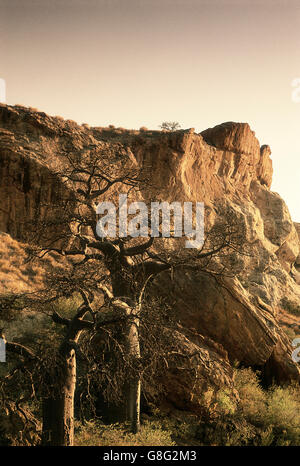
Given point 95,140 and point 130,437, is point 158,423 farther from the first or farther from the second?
point 95,140

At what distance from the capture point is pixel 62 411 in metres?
8.26

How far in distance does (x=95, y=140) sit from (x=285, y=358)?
21.2 m

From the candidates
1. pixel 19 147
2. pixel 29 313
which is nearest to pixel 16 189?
pixel 19 147

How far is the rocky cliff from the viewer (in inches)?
572

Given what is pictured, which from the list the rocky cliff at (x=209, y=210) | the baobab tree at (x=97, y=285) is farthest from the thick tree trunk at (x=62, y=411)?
→ the rocky cliff at (x=209, y=210)

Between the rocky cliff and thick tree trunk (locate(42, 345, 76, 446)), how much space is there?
11.7ft

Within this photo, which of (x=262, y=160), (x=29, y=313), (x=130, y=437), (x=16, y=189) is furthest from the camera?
(x=262, y=160)

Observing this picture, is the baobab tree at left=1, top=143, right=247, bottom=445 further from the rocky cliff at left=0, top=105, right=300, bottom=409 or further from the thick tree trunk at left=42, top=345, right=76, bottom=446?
the rocky cliff at left=0, top=105, right=300, bottom=409

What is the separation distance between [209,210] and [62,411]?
27644mm

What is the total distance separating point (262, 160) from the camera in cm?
→ 4697

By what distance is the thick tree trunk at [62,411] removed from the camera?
8164 millimetres

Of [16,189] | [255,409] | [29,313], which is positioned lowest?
[255,409]

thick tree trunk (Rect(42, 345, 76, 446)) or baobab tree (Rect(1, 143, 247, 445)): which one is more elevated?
baobab tree (Rect(1, 143, 247, 445))

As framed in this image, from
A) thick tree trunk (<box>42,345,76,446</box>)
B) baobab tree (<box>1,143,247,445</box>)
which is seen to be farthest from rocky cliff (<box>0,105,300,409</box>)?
thick tree trunk (<box>42,345,76,446</box>)
